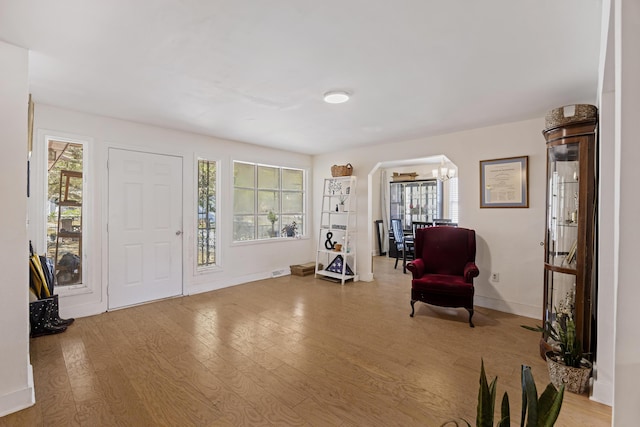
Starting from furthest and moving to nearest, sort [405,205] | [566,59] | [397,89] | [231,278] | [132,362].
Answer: [405,205], [231,278], [397,89], [132,362], [566,59]

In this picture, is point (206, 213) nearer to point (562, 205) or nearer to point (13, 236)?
point (13, 236)

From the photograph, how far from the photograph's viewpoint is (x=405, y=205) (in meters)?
8.07

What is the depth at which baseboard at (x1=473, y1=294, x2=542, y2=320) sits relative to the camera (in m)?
3.50

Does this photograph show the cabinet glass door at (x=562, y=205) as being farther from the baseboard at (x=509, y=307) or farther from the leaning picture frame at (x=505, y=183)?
the baseboard at (x=509, y=307)

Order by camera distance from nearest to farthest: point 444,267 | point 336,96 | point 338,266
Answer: point 336,96 < point 444,267 < point 338,266

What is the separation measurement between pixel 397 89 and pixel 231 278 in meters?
3.65

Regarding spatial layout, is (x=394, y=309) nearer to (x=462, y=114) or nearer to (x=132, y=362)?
(x=462, y=114)

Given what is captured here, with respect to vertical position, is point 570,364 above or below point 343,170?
below

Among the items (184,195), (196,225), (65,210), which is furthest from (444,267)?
(65,210)

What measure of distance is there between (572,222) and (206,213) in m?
4.36

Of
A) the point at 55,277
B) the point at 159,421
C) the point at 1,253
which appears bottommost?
the point at 159,421

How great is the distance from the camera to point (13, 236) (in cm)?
194

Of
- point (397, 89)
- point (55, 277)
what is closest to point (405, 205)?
point (397, 89)

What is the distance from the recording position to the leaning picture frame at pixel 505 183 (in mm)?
3564
